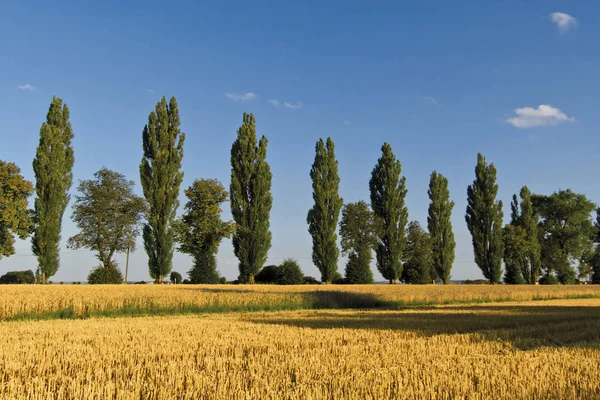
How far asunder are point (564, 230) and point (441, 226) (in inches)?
1137

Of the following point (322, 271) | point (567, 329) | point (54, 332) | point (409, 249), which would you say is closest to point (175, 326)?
point (54, 332)

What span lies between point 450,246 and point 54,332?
56.1 m

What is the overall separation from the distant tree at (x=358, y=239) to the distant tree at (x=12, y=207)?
34256 millimetres

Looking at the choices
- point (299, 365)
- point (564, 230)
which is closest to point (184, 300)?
point (299, 365)

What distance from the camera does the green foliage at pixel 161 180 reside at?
139ft

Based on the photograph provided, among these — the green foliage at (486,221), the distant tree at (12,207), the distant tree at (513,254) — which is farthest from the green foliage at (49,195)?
the distant tree at (513,254)

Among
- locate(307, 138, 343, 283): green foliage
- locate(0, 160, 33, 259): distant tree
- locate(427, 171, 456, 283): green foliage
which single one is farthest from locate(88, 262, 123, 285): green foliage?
locate(427, 171, 456, 283): green foliage

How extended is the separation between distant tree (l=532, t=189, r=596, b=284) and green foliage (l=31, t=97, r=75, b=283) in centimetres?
6999

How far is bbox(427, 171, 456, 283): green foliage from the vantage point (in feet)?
195

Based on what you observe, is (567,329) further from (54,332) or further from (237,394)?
(54,332)

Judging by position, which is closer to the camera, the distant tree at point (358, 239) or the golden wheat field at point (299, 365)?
the golden wheat field at point (299, 365)

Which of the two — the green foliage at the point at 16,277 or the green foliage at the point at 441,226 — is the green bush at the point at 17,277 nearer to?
the green foliage at the point at 16,277

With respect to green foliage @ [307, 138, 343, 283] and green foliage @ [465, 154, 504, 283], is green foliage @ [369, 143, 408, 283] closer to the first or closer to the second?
green foliage @ [307, 138, 343, 283]

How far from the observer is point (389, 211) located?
5309 cm
